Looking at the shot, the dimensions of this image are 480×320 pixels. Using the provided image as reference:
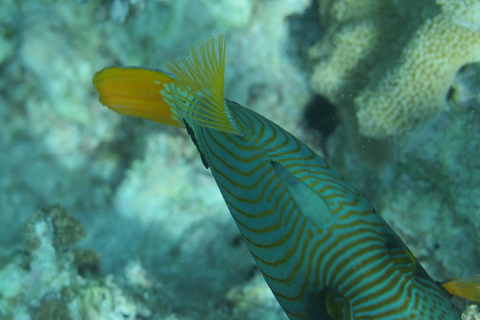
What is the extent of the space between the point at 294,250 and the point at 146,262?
10.4 ft

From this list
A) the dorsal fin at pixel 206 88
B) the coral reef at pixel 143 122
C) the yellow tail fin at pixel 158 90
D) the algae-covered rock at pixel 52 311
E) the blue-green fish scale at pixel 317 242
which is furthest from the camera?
the coral reef at pixel 143 122

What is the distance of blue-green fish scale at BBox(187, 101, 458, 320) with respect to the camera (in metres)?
1.35

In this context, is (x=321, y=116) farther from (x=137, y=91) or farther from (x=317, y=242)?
(x=317, y=242)

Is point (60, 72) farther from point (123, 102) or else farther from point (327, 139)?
point (327, 139)

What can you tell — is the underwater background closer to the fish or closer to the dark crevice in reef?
the dark crevice in reef

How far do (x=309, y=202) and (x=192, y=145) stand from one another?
297 cm

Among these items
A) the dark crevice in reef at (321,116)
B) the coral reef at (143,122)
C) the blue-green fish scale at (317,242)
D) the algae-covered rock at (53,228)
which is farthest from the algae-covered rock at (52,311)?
the dark crevice in reef at (321,116)

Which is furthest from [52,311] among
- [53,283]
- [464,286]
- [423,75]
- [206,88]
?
[423,75]

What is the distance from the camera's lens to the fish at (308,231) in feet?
4.47

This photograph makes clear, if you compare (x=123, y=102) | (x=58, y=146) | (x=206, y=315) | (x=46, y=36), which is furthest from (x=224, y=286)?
(x=46, y=36)

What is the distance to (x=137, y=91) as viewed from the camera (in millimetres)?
2631

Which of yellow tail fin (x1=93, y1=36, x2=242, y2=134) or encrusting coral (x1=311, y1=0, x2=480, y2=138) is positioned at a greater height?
encrusting coral (x1=311, y1=0, x2=480, y2=138)

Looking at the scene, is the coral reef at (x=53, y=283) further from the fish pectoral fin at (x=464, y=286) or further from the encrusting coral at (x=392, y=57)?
the encrusting coral at (x=392, y=57)

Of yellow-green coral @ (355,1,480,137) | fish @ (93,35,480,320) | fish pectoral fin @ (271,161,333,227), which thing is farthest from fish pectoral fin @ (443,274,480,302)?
yellow-green coral @ (355,1,480,137)
